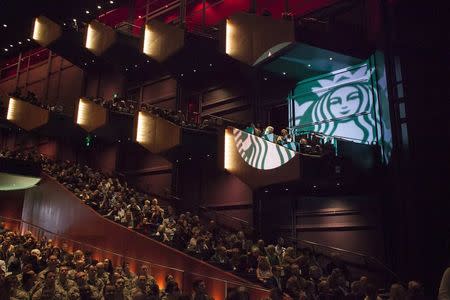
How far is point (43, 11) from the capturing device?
21484 millimetres

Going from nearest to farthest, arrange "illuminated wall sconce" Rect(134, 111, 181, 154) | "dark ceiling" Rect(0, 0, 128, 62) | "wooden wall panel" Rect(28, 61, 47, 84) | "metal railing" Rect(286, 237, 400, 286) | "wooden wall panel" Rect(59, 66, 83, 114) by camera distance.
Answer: "metal railing" Rect(286, 237, 400, 286) → "illuminated wall sconce" Rect(134, 111, 181, 154) → "dark ceiling" Rect(0, 0, 128, 62) → "wooden wall panel" Rect(59, 66, 83, 114) → "wooden wall panel" Rect(28, 61, 47, 84)

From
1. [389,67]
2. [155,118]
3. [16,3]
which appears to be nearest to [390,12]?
→ [389,67]

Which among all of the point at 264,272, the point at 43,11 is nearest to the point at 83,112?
the point at 43,11

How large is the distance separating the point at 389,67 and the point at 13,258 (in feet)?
35.2

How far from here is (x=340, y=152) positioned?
38.8ft

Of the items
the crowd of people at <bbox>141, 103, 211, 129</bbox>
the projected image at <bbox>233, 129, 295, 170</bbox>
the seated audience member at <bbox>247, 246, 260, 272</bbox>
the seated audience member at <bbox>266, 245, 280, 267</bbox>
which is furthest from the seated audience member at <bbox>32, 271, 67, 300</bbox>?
the crowd of people at <bbox>141, 103, 211, 129</bbox>

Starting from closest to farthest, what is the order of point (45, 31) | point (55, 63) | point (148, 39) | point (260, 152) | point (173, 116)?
point (260, 152)
point (173, 116)
point (148, 39)
point (45, 31)
point (55, 63)

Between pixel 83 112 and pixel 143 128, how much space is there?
3819 mm

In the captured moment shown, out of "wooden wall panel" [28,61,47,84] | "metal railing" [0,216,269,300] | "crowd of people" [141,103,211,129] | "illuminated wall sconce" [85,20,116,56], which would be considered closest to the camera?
"metal railing" [0,216,269,300]

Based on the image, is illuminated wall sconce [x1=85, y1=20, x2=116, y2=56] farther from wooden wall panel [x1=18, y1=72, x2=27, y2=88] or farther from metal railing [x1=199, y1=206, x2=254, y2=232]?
wooden wall panel [x1=18, y1=72, x2=27, y2=88]

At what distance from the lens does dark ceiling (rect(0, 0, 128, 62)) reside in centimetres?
2083

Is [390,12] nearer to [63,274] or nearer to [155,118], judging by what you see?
[155,118]

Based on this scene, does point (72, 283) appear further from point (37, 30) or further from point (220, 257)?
point (37, 30)

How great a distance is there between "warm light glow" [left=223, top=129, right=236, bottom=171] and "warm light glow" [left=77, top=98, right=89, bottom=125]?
7380 mm
